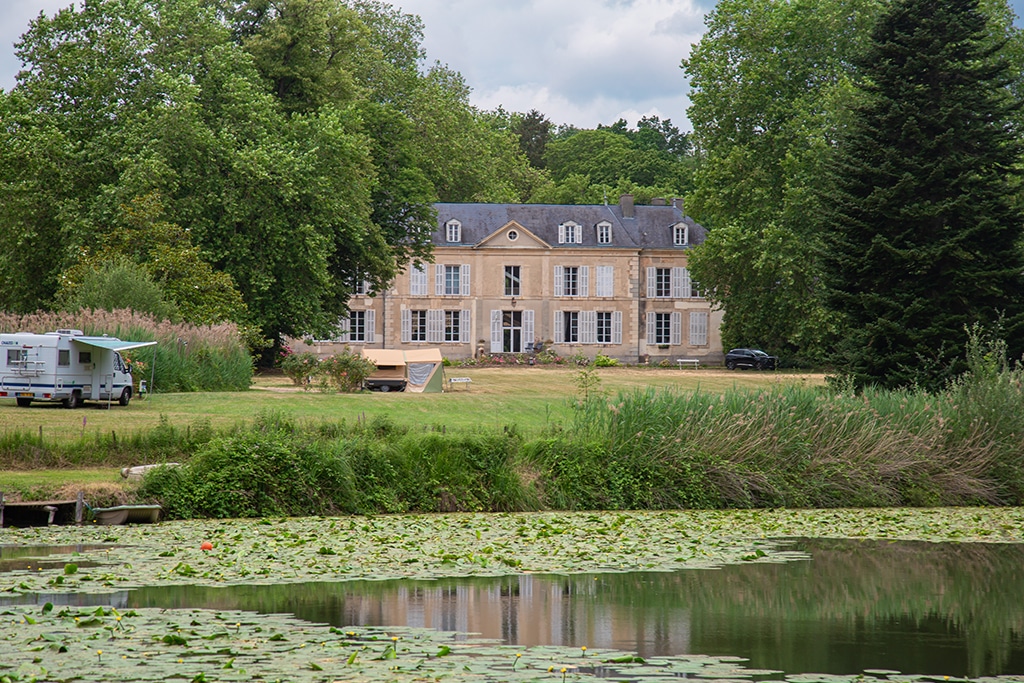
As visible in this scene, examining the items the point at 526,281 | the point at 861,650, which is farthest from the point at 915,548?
the point at 526,281

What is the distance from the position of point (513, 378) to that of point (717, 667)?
111 feet

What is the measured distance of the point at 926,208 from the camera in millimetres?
22188

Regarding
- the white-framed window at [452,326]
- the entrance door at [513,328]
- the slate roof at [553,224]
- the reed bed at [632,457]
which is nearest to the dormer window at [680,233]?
the slate roof at [553,224]

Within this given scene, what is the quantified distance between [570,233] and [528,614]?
171ft

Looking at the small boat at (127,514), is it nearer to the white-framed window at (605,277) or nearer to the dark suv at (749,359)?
the dark suv at (749,359)

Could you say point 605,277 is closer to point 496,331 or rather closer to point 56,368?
point 496,331

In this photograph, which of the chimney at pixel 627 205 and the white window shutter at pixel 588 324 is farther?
the chimney at pixel 627 205

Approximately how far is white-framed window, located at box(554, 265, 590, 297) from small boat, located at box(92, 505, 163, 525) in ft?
156

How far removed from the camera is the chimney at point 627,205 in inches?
2419

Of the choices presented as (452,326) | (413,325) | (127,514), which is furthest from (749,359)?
(127,514)

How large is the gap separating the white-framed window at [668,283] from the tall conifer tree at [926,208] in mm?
37254

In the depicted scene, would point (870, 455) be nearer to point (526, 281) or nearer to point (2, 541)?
point (2, 541)

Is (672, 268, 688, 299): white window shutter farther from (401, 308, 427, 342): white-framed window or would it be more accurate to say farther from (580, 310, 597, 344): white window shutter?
(401, 308, 427, 342): white-framed window

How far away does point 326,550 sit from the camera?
1148 cm
